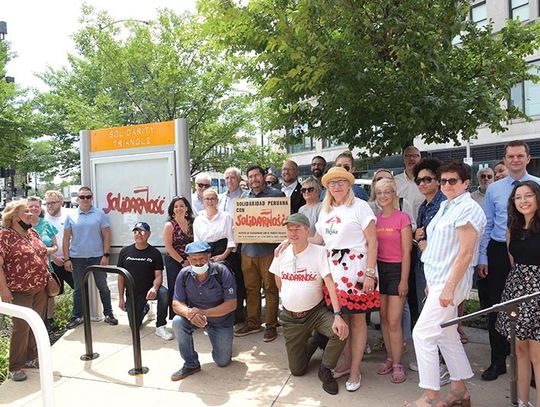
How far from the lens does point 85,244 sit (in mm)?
6000

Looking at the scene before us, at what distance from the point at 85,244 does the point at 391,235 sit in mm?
3985

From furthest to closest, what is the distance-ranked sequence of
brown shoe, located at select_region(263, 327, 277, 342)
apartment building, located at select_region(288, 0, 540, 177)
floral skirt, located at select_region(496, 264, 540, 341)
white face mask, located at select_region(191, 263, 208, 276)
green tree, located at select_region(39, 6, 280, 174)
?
apartment building, located at select_region(288, 0, 540, 177) → green tree, located at select_region(39, 6, 280, 174) → brown shoe, located at select_region(263, 327, 277, 342) → white face mask, located at select_region(191, 263, 208, 276) → floral skirt, located at select_region(496, 264, 540, 341)

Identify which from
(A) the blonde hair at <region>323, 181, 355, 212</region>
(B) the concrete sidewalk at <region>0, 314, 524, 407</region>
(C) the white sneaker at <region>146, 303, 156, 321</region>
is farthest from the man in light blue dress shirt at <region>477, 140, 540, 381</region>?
(C) the white sneaker at <region>146, 303, 156, 321</region>

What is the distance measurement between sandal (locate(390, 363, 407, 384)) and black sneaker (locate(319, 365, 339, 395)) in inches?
21.2

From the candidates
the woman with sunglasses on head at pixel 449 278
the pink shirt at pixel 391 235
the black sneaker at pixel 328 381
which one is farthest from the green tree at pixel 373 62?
the black sneaker at pixel 328 381

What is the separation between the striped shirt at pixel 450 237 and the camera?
10.9 ft

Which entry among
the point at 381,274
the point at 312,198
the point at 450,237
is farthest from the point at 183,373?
the point at 450,237

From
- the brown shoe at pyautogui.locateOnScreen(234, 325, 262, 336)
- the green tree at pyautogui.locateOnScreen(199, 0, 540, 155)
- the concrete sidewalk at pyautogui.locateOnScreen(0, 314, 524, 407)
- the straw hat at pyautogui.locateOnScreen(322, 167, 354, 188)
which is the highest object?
the green tree at pyautogui.locateOnScreen(199, 0, 540, 155)

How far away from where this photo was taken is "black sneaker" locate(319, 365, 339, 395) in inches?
155

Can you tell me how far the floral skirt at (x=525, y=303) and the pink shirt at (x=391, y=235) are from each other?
3.04ft

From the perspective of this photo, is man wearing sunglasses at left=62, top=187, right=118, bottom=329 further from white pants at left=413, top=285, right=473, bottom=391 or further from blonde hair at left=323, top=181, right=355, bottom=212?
white pants at left=413, top=285, right=473, bottom=391

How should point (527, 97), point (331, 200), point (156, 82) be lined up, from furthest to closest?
point (527, 97)
point (156, 82)
point (331, 200)

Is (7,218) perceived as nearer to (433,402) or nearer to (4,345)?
(4,345)

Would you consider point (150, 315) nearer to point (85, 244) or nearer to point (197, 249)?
point (85, 244)
